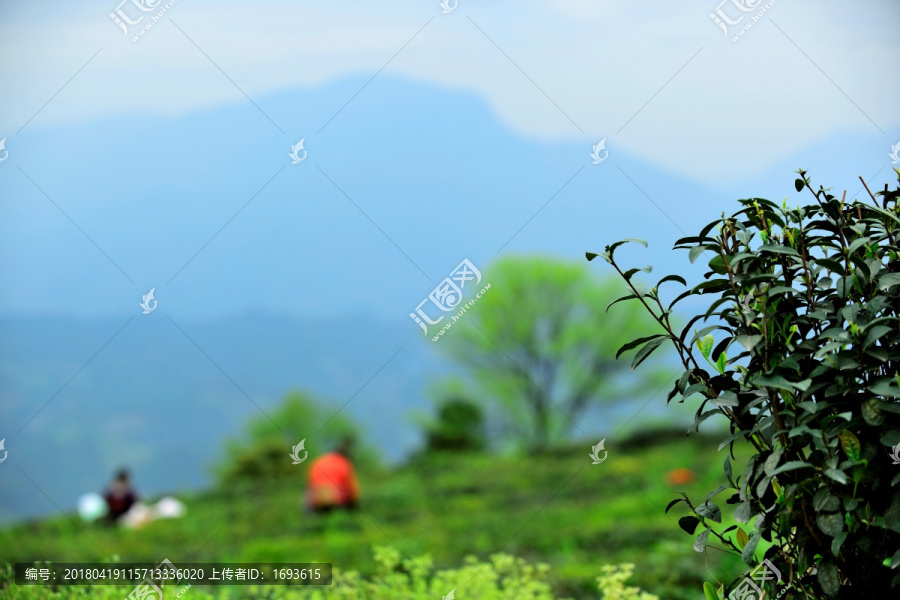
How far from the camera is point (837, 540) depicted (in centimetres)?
98

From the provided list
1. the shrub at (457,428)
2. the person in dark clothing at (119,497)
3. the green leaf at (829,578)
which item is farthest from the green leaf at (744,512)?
the shrub at (457,428)

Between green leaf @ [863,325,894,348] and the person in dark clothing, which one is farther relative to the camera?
the person in dark clothing

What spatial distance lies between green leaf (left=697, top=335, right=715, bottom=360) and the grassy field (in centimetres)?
178

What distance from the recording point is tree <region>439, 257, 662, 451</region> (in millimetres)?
6590

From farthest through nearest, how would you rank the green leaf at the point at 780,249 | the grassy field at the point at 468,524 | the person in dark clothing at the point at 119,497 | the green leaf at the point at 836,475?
the person in dark clothing at the point at 119,497 → the grassy field at the point at 468,524 → the green leaf at the point at 780,249 → the green leaf at the point at 836,475

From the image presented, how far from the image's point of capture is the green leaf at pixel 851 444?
99cm

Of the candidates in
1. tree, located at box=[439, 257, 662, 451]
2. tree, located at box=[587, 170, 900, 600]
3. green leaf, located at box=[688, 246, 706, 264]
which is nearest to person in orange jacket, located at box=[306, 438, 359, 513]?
tree, located at box=[439, 257, 662, 451]

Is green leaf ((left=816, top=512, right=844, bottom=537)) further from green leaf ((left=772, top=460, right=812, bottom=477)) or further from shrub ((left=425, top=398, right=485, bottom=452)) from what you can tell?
shrub ((left=425, top=398, right=485, bottom=452))

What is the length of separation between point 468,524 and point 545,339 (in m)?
2.84

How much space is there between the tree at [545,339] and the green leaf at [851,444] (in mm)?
5520

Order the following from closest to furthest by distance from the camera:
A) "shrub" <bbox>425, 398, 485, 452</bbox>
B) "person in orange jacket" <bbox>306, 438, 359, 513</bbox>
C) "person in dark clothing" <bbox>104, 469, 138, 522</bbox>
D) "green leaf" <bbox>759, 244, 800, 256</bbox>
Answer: "green leaf" <bbox>759, 244, 800, 256</bbox>, "person in orange jacket" <bbox>306, 438, 359, 513</bbox>, "person in dark clothing" <bbox>104, 469, 138, 522</bbox>, "shrub" <bbox>425, 398, 485, 452</bbox>

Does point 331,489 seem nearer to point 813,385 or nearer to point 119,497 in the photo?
point 119,497

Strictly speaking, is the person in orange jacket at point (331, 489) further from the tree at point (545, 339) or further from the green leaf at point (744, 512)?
the green leaf at point (744, 512)

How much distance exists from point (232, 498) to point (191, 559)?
117cm
